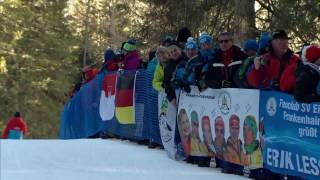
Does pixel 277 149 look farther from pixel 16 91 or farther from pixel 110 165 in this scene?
pixel 16 91

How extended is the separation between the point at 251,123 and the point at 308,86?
60.3 inches

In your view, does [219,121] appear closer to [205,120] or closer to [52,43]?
[205,120]

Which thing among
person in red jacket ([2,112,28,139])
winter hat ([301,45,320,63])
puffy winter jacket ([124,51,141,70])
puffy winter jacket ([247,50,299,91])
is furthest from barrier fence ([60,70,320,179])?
person in red jacket ([2,112,28,139])

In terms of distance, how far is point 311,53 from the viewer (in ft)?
22.7

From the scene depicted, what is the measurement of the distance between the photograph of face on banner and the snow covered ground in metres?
0.30

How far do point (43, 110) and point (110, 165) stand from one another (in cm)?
3205

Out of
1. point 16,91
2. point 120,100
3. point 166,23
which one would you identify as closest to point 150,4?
point 166,23

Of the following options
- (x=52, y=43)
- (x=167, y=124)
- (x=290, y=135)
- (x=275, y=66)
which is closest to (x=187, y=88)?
(x=167, y=124)

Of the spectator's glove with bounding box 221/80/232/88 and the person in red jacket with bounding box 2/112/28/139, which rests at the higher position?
the spectator's glove with bounding box 221/80/232/88

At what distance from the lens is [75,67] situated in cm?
4459

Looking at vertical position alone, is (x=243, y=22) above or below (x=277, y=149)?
above

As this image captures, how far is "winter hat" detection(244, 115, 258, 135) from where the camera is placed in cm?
813

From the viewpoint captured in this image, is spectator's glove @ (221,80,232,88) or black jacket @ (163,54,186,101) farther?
black jacket @ (163,54,186,101)

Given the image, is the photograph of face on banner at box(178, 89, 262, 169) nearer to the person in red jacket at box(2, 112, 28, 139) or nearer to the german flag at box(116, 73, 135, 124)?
the german flag at box(116, 73, 135, 124)
